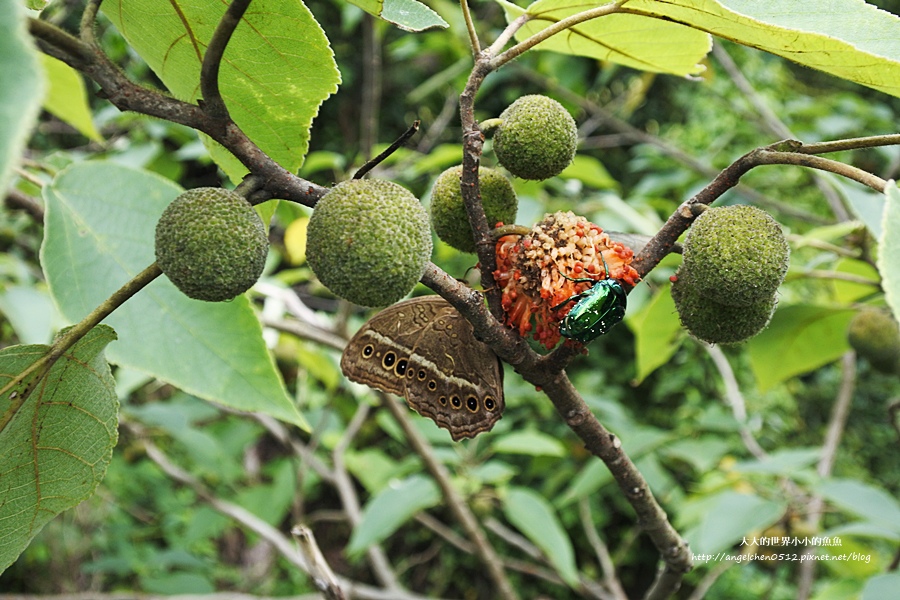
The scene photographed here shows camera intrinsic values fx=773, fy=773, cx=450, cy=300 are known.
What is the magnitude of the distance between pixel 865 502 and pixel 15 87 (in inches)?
97.6

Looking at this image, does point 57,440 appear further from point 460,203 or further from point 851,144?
point 851,144

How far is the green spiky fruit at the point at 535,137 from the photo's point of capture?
104 centimetres

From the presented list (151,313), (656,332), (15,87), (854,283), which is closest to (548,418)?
(854,283)

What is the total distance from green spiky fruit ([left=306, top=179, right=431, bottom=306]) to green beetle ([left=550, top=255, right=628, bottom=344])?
19 centimetres

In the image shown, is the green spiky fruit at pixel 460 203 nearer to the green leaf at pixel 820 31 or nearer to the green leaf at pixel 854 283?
the green leaf at pixel 820 31

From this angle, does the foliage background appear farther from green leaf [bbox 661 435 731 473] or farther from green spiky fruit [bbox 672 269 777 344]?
green spiky fruit [bbox 672 269 777 344]

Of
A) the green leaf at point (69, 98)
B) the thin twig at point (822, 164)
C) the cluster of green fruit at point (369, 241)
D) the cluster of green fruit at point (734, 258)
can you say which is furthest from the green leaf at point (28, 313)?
the thin twig at point (822, 164)

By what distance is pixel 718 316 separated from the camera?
3.36 feet

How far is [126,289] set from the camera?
882 mm

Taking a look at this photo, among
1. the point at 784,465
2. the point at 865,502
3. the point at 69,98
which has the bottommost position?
the point at 784,465

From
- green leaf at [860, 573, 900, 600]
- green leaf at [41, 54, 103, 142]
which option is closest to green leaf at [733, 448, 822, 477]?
green leaf at [860, 573, 900, 600]

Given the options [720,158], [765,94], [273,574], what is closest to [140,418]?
[273,574]

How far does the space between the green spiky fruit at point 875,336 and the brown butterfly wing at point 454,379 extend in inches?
58.5

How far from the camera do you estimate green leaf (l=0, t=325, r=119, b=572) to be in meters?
1.02
